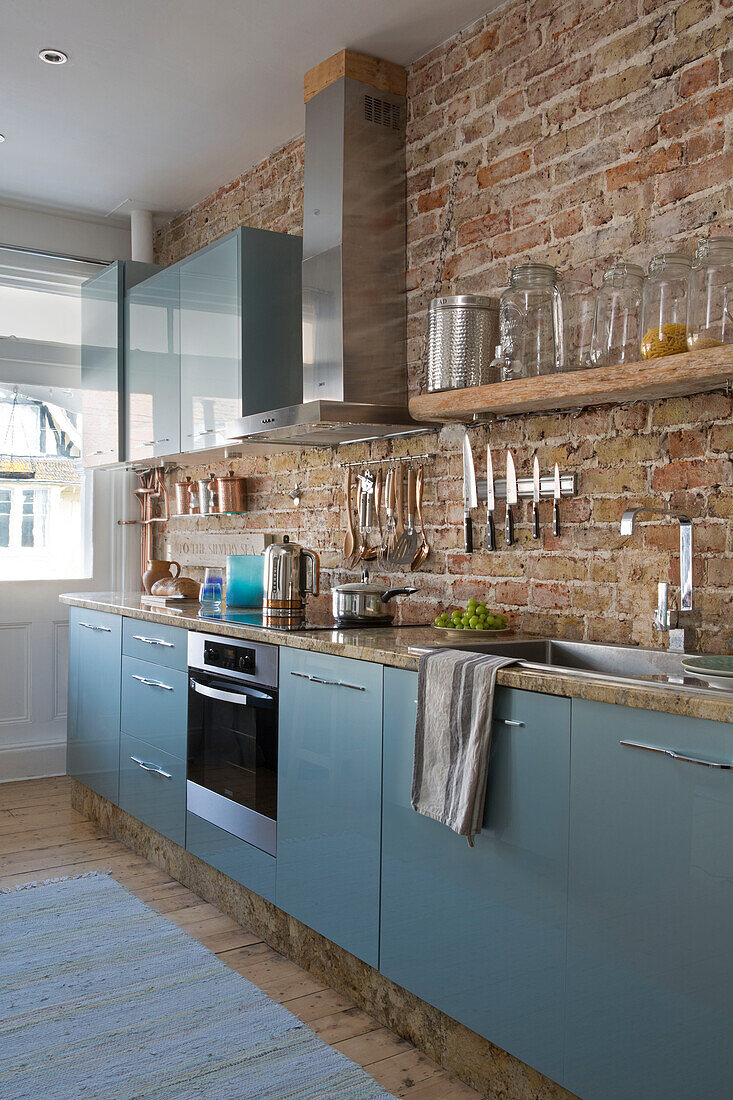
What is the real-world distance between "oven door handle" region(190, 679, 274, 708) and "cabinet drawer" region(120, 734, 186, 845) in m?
0.30

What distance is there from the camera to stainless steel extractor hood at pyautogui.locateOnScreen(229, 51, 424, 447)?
310 cm

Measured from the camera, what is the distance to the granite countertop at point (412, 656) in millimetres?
1532

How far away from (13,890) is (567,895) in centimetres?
220

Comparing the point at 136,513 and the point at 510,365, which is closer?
the point at 510,365

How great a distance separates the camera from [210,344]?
375cm

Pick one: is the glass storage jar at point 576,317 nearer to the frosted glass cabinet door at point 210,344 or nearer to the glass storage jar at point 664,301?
the glass storage jar at point 664,301

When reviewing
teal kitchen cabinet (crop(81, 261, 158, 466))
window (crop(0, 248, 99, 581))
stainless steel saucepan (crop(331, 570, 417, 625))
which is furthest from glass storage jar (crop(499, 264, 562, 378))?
window (crop(0, 248, 99, 581))

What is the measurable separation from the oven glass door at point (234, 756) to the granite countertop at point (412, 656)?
0.62 ft

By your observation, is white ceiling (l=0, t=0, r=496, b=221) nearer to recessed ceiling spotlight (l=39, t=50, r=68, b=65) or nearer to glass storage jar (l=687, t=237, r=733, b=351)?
recessed ceiling spotlight (l=39, t=50, r=68, b=65)

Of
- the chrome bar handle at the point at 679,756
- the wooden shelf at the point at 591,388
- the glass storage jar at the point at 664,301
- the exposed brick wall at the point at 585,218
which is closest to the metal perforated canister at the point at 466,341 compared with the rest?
the wooden shelf at the point at 591,388

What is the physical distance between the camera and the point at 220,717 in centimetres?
297

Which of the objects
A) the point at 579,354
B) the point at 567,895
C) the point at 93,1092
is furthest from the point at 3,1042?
the point at 579,354

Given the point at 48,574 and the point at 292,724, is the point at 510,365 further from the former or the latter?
the point at 48,574

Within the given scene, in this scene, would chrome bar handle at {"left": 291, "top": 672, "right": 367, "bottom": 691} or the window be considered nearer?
chrome bar handle at {"left": 291, "top": 672, "right": 367, "bottom": 691}
